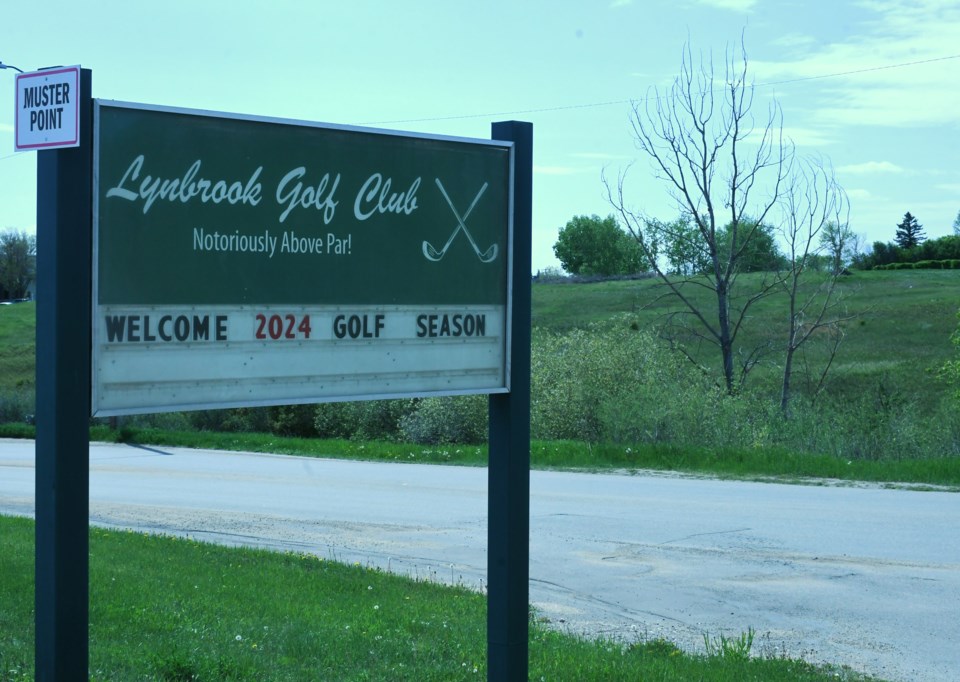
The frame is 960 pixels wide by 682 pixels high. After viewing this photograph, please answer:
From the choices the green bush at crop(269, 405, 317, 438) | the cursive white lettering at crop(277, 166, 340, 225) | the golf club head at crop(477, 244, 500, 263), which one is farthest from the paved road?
the green bush at crop(269, 405, 317, 438)

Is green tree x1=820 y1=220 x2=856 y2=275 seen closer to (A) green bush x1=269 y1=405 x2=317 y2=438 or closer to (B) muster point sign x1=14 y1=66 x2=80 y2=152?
(A) green bush x1=269 y1=405 x2=317 y2=438

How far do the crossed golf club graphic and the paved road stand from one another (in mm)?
3499

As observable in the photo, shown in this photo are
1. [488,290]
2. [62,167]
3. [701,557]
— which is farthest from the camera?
[701,557]

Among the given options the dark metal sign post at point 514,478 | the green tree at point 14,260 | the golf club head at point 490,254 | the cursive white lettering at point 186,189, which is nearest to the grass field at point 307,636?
the dark metal sign post at point 514,478

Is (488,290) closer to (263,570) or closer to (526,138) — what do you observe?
(526,138)

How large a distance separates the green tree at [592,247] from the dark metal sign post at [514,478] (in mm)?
112796

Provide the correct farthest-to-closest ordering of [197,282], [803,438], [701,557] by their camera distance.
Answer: [803,438] < [701,557] < [197,282]

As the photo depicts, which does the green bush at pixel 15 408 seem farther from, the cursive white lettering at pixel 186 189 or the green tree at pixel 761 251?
the cursive white lettering at pixel 186 189

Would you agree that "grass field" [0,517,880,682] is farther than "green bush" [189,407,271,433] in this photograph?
No

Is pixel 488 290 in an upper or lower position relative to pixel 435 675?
upper

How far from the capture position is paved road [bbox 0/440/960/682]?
7957mm

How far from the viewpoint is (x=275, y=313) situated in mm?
4387

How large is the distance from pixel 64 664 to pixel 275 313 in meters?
1.46

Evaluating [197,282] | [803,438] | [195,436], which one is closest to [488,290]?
[197,282]
